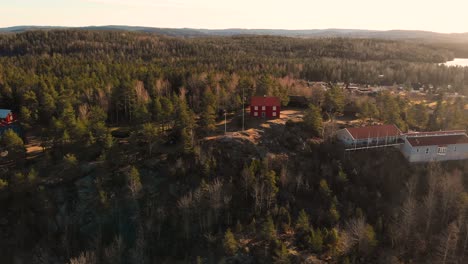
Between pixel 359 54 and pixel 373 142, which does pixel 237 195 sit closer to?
pixel 373 142

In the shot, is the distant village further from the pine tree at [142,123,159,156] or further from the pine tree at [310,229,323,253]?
the pine tree at [142,123,159,156]

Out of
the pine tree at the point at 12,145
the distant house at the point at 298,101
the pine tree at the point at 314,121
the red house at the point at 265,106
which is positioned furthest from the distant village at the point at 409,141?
the distant house at the point at 298,101

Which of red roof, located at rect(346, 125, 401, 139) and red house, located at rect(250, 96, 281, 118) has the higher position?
red house, located at rect(250, 96, 281, 118)

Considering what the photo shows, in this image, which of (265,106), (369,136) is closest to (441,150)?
(369,136)

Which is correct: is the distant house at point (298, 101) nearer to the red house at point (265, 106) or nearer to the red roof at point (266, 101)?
the red house at point (265, 106)

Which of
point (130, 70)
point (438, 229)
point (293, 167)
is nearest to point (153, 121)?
point (293, 167)

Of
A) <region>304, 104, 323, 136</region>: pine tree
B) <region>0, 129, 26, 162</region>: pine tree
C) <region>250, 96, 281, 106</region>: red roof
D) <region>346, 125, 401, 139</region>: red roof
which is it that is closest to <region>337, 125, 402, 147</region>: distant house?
<region>346, 125, 401, 139</region>: red roof
